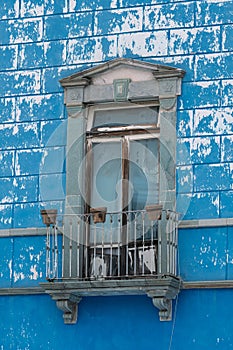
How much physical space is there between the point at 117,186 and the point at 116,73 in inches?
56.4

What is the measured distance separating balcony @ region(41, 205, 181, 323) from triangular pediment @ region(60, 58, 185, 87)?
173cm

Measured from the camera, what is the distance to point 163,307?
43.2 ft

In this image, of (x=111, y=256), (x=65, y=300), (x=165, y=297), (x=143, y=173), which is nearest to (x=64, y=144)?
(x=143, y=173)

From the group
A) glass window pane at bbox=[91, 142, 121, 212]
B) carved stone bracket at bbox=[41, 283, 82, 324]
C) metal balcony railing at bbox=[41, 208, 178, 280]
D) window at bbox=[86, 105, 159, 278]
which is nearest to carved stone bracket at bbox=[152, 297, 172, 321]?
metal balcony railing at bbox=[41, 208, 178, 280]

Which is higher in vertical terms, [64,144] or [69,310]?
[64,144]

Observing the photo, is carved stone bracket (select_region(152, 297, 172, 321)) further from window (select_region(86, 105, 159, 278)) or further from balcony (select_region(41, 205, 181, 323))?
window (select_region(86, 105, 159, 278))

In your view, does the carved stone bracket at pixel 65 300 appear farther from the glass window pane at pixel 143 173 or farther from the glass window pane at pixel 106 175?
the glass window pane at pixel 143 173

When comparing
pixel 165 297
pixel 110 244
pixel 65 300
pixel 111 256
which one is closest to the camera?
pixel 165 297

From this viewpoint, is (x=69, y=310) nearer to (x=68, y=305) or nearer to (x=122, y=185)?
(x=68, y=305)

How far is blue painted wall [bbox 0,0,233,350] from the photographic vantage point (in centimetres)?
1334

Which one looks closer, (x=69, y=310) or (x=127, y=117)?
(x=69, y=310)

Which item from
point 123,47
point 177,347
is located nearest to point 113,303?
point 177,347

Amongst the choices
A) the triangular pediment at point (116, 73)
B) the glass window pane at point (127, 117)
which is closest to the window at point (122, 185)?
the glass window pane at point (127, 117)

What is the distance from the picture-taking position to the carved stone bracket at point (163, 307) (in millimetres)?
13086
